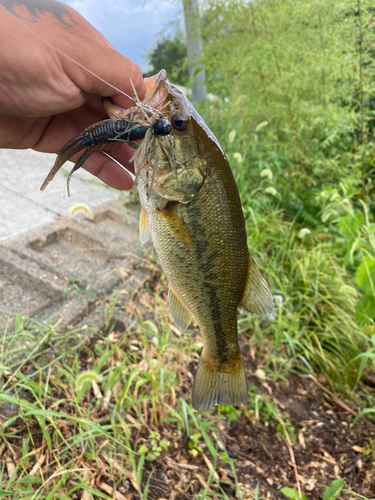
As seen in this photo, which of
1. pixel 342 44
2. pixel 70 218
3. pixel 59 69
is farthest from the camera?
pixel 342 44

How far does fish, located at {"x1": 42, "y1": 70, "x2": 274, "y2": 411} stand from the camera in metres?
1.24

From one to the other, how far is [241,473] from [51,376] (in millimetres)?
1288

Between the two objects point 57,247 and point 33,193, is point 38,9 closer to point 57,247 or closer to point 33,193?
point 57,247

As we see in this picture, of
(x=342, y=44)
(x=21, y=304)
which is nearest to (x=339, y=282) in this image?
(x=342, y=44)

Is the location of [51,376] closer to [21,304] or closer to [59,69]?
[21,304]

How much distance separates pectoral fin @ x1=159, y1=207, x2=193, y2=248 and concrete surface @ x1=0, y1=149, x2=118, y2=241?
6.99 ft

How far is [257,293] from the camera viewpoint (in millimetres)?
1479

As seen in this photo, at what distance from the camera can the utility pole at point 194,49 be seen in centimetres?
406

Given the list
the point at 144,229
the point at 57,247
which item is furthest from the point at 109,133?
the point at 57,247

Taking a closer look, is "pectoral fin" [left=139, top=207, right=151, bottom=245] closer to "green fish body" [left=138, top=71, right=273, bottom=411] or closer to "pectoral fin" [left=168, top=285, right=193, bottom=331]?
"green fish body" [left=138, top=71, right=273, bottom=411]

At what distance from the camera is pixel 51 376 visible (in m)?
2.01

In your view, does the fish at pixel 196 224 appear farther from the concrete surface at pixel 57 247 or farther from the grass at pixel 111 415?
the concrete surface at pixel 57 247

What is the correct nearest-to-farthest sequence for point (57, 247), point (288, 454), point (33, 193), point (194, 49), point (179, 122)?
point (179, 122) < point (288, 454) < point (57, 247) < point (33, 193) < point (194, 49)

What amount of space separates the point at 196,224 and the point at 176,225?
8cm
